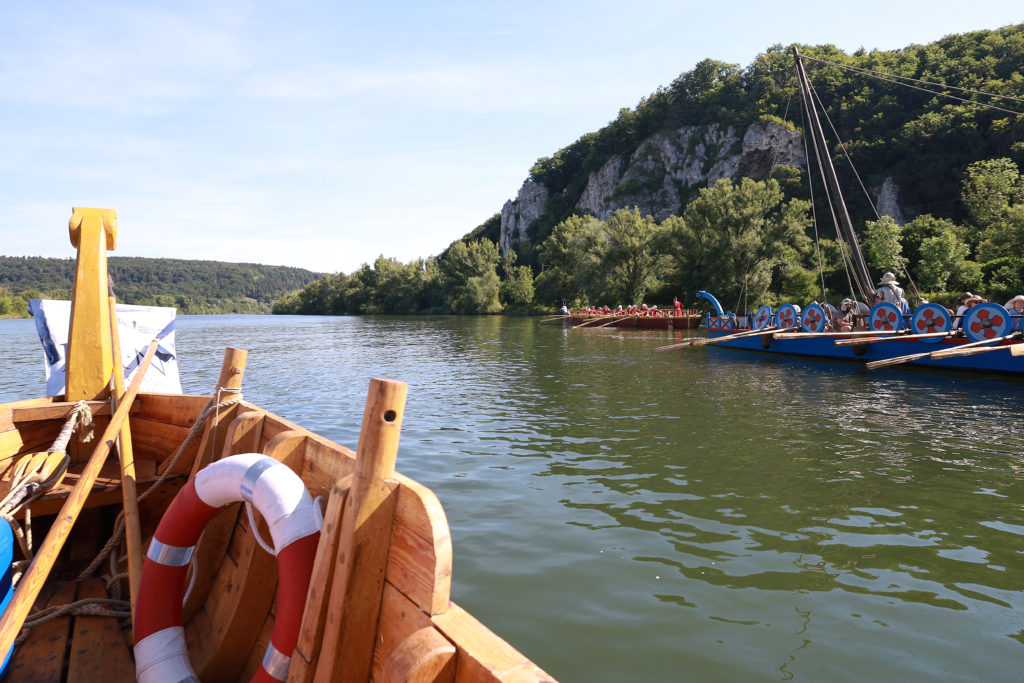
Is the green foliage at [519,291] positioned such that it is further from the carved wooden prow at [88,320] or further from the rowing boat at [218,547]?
the rowing boat at [218,547]

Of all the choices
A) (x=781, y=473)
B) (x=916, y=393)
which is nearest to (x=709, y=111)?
(x=916, y=393)

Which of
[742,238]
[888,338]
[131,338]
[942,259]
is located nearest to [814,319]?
[888,338]

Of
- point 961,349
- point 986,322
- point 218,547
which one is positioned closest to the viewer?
point 218,547

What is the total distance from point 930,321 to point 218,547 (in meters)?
17.5

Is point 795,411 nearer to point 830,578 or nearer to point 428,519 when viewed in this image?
point 830,578

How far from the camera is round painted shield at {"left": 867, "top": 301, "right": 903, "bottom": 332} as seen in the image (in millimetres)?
16317

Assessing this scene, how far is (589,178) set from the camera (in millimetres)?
119375

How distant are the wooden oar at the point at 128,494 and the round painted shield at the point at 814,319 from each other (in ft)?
64.3

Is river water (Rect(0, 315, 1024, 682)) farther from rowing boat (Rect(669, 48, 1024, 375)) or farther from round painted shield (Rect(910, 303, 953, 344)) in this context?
round painted shield (Rect(910, 303, 953, 344))

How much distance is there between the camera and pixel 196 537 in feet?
7.85

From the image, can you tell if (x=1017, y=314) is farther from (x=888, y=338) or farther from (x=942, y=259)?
(x=942, y=259)

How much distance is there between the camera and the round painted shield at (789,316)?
20312 mm

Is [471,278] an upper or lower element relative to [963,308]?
upper

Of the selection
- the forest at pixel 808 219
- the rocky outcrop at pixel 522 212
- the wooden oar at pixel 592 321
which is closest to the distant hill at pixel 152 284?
the rocky outcrop at pixel 522 212
